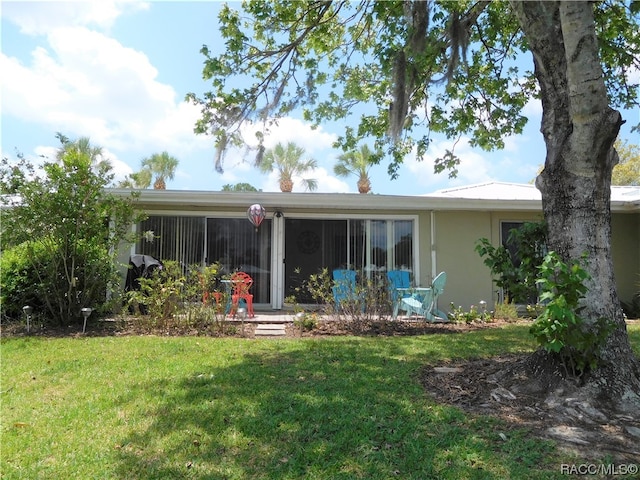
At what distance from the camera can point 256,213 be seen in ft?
30.4

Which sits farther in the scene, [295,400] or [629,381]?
[295,400]

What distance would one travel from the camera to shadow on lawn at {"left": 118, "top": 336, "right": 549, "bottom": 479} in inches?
99.6

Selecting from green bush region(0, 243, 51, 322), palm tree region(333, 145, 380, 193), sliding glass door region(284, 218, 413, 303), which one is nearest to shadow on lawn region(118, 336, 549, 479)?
green bush region(0, 243, 51, 322)

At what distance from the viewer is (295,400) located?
3.58 meters

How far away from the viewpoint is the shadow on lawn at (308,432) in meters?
2.53

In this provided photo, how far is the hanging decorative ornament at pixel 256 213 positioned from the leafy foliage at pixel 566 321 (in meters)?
6.78

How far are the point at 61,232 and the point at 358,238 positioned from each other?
5.94 metres

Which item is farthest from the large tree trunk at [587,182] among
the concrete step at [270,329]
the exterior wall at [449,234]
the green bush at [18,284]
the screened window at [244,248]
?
the green bush at [18,284]

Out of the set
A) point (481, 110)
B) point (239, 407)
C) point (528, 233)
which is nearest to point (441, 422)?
point (239, 407)

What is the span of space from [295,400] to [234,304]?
4.03 meters

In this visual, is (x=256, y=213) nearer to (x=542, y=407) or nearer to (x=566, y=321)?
(x=542, y=407)

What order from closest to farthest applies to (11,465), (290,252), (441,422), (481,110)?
(11,465)
(441,422)
(481,110)
(290,252)

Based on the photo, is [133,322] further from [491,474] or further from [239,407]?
[491,474]

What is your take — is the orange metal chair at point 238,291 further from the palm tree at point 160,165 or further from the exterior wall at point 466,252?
the palm tree at point 160,165
